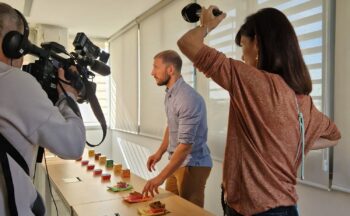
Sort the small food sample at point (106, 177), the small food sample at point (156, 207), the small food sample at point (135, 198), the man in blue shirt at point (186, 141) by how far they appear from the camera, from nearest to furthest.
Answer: the small food sample at point (156, 207), the small food sample at point (135, 198), the man in blue shirt at point (186, 141), the small food sample at point (106, 177)

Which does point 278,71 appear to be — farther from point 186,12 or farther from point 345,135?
point 345,135

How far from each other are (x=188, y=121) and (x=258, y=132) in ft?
3.46

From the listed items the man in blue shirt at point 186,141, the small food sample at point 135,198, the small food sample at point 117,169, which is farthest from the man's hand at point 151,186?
the small food sample at point 117,169

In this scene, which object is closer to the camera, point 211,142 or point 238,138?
point 238,138

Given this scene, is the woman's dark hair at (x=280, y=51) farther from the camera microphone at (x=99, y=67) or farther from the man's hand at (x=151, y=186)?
the man's hand at (x=151, y=186)

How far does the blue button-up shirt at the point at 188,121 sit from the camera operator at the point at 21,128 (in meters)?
1.12

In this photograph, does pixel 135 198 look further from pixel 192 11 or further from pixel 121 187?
pixel 192 11

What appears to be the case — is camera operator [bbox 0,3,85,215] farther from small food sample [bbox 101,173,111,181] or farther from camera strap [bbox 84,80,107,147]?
small food sample [bbox 101,173,111,181]

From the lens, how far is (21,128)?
0.81m

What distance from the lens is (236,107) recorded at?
967mm

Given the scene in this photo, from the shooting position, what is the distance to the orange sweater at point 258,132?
921 mm

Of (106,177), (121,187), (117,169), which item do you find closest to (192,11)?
(121,187)

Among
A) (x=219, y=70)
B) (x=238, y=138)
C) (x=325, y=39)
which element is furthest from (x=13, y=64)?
(x=325, y=39)

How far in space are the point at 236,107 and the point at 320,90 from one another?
1.07 metres
